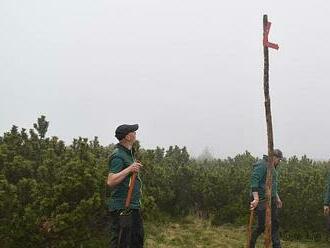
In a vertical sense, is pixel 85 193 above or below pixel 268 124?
below

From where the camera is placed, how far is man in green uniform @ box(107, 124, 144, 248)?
5656 mm

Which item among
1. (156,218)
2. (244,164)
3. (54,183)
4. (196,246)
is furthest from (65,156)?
(244,164)

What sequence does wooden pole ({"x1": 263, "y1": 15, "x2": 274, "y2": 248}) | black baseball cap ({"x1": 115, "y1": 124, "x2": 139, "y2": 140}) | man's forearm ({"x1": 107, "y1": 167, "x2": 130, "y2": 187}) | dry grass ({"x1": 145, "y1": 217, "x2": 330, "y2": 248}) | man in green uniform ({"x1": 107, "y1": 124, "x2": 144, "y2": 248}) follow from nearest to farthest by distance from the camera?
man's forearm ({"x1": 107, "y1": 167, "x2": 130, "y2": 187}), man in green uniform ({"x1": 107, "y1": 124, "x2": 144, "y2": 248}), black baseball cap ({"x1": 115, "y1": 124, "x2": 139, "y2": 140}), wooden pole ({"x1": 263, "y1": 15, "x2": 274, "y2": 248}), dry grass ({"x1": 145, "y1": 217, "x2": 330, "y2": 248})

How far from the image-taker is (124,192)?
18.8 feet

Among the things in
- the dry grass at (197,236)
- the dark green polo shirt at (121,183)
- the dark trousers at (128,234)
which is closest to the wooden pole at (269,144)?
the dark trousers at (128,234)

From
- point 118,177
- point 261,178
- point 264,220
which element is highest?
point 261,178

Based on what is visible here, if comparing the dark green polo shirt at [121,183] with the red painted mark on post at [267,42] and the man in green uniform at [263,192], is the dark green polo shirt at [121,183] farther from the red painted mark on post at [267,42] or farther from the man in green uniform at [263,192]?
the man in green uniform at [263,192]

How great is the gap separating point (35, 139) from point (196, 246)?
12.8 feet

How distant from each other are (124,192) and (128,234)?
0.47 meters

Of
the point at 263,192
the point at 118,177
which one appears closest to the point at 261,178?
the point at 263,192

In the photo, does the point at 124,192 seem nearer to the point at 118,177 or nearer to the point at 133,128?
the point at 118,177

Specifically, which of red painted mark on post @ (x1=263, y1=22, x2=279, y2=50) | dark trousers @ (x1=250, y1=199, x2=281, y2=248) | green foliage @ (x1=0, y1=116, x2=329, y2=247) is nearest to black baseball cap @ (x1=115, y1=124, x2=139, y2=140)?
green foliage @ (x1=0, y1=116, x2=329, y2=247)

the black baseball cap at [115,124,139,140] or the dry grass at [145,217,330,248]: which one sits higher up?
the black baseball cap at [115,124,139,140]

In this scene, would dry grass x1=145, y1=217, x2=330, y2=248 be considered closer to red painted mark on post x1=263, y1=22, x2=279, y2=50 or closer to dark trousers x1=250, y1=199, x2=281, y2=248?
dark trousers x1=250, y1=199, x2=281, y2=248
